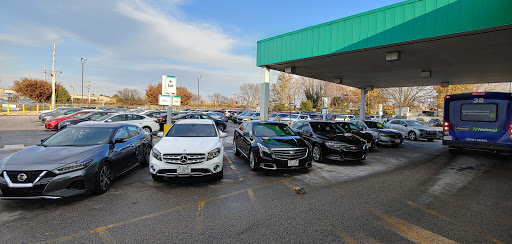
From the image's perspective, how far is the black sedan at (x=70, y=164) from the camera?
13.7 ft

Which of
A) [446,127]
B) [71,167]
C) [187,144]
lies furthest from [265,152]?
[446,127]

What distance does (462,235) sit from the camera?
3580mm

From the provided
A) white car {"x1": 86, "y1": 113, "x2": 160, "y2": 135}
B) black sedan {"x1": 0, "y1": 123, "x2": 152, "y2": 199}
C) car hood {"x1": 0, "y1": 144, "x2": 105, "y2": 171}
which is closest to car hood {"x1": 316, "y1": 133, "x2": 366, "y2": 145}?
black sedan {"x1": 0, "y1": 123, "x2": 152, "y2": 199}

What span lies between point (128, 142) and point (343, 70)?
41.5ft

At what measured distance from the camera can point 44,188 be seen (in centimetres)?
419

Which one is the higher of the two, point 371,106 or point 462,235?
point 371,106

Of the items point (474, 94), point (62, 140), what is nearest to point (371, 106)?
point (474, 94)

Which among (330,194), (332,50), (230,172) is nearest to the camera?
A: (330,194)

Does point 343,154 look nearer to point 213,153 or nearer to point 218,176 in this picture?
point 218,176

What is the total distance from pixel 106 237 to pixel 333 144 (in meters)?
6.86

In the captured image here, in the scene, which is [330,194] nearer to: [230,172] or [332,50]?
[230,172]

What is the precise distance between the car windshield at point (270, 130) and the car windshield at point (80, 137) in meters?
4.10

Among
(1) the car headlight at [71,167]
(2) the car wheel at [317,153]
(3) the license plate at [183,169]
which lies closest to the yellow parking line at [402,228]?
(3) the license plate at [183,169]

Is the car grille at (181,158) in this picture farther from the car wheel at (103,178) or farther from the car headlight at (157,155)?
the car wheel at (103,178)
